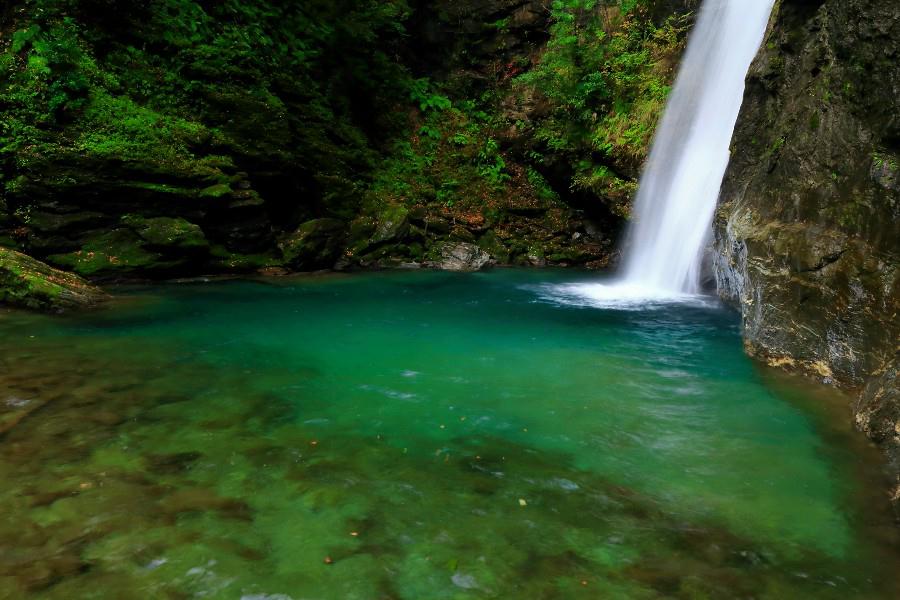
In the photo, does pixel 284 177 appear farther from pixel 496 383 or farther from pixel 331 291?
pixel 496 383

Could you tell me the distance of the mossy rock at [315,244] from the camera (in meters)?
14.6

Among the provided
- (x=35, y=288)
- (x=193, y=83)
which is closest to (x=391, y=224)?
(x=193, y=83)

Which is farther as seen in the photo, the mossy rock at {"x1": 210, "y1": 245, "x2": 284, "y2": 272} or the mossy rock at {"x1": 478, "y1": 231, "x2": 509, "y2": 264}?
the mossy rock at {"x1": 478, "y1": 231, "x2": 509, "y2": 264}

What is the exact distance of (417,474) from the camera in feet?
13.4

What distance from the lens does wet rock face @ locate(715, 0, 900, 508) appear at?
18.2 feet

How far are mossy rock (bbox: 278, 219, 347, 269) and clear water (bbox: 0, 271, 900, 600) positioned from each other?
7.04 meters

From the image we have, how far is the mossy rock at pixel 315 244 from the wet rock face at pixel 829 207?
10.5m

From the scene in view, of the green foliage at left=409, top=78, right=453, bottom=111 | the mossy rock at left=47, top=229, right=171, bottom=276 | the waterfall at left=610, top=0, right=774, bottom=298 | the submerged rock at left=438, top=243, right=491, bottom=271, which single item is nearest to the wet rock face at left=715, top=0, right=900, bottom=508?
the waterfall at left=610, top=0, right=774, bottom=298

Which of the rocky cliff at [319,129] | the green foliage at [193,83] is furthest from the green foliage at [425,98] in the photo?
the green foliage at [193,83]

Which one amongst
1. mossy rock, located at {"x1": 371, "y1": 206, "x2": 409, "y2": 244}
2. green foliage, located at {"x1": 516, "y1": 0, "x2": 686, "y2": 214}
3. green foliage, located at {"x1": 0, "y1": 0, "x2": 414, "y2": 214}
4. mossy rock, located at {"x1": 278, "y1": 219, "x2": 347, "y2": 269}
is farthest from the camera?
mossy rock, located at {"x1": 371, "y1": 206, "x2": 409, "y2": 244}

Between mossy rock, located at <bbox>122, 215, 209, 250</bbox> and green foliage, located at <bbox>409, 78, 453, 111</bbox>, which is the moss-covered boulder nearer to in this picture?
mossy rock, located at <bbox>122, 215, 209, 250</bbox>

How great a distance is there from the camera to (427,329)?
927 centimetres

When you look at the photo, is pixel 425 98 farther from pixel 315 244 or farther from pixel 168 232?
pixel 168 232

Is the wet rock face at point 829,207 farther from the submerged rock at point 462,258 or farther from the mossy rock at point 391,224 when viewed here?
the mossy rock at point 391,224
